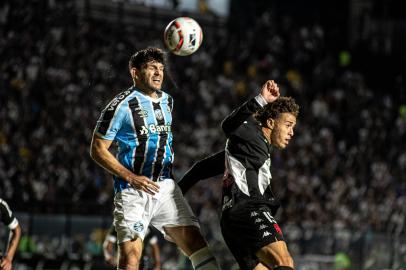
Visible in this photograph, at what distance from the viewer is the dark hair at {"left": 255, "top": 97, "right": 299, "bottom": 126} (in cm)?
722

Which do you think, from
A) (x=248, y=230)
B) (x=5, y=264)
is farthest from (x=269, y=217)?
(x=5, y=264)

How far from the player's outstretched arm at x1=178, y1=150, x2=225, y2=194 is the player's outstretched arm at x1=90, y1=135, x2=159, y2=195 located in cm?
60

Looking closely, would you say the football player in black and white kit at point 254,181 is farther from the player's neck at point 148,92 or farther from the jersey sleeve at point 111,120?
the jersey sleeve at point 111,120

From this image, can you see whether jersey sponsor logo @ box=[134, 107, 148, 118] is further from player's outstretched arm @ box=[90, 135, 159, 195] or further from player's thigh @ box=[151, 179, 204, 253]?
player's thigh @ box=[151, 179, 204, 253]

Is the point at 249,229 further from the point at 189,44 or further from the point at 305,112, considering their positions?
the point at 305,112

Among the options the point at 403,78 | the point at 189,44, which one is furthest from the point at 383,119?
the point at 189,44

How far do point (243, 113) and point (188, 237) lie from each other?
1.20 meters

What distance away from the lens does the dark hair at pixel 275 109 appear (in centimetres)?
722

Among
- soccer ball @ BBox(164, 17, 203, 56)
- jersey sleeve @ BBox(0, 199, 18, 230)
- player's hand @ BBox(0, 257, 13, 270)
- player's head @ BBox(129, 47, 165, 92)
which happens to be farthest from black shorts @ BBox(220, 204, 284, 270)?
jersey sleeve @ BBox(0, 199, 18, 230)

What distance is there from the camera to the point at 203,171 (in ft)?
24.9

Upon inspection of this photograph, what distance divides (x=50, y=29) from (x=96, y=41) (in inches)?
53.8

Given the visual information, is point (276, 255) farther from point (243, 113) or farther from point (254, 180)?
point (243, 113)

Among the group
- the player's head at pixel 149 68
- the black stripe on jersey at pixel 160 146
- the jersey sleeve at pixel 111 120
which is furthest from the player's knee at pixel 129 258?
the player's head at pixel 149 68

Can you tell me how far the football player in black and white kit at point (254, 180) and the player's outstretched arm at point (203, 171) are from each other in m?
0.26
